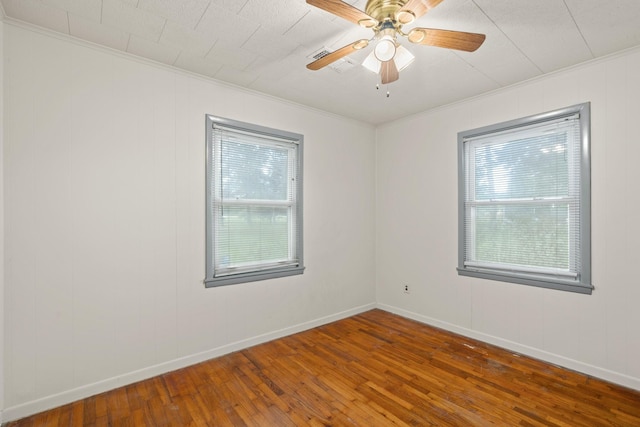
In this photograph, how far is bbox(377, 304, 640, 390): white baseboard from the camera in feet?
8.07

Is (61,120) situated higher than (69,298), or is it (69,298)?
(61,120)

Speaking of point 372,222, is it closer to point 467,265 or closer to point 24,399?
point 467,265

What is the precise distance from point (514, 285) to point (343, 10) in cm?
293

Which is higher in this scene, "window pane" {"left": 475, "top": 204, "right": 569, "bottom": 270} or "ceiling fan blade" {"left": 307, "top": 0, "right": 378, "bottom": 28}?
"ceiling fan blade" {"left": 307, "top": 0, "right": 378, "bottom": 28}

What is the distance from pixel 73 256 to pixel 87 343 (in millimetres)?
665

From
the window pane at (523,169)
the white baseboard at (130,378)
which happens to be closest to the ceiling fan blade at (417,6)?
the window pane at (523,169)

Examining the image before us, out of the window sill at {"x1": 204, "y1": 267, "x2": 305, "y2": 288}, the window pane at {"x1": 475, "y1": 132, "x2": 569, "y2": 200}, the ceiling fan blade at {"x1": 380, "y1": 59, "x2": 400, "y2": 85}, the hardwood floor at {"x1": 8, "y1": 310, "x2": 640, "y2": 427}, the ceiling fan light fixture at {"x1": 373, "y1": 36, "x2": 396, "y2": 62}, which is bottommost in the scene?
the hardwood floor at {"x1": 8, "y1": 310, "x2": 640, "y2": 427}

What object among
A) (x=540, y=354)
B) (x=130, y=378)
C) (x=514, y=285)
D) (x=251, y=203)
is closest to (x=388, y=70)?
(x=251, y=203)

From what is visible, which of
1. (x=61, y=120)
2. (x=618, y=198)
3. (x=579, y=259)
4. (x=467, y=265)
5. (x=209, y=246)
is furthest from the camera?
(x=467, y=265)

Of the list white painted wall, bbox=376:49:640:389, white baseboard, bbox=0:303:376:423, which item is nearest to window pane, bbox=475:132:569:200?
white painted wall, bbox=376:49:640:389

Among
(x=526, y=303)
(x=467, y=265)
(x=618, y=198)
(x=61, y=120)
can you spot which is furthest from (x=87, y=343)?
(x=618, y=198)

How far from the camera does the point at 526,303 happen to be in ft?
9.82

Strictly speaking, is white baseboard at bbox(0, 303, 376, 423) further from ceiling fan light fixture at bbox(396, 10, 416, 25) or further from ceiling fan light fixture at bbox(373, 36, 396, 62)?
ceiling fan light fixture at bbox(396, 10, 416, 25)

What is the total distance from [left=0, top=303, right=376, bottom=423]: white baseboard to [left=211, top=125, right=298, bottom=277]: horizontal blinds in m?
0.73
